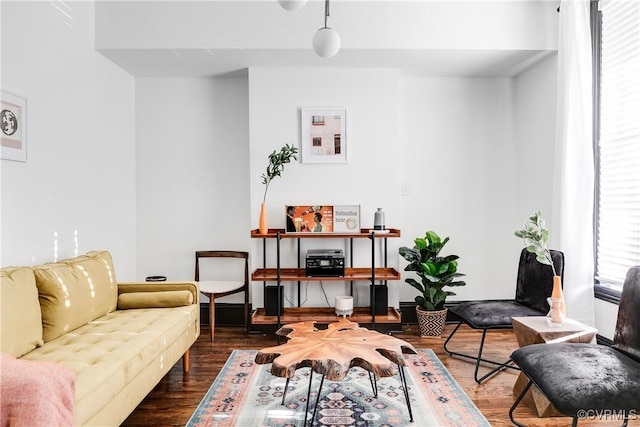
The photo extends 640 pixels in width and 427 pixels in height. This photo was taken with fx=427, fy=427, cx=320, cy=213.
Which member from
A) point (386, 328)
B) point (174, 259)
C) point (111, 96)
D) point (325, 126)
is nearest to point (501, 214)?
point (386, 328)

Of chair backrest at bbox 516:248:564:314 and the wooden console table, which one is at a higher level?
chair backrest at bbox 516:248:564:314

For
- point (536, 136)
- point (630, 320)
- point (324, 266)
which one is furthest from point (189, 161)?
point (630, 320)

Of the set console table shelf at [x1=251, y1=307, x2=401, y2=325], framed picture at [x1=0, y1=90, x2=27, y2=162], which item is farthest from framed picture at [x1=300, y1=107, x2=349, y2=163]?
framed picture at [x1=0, y1=90, x2=27, y2=162]

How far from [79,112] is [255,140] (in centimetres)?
142

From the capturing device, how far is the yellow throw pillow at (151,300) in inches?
117

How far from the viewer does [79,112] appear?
128 inches

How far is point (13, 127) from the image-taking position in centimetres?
254

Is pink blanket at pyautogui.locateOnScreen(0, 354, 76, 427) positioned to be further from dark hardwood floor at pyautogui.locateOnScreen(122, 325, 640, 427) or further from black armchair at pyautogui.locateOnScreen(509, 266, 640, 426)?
black armchair at pyautogui.locateOnScreen(509, 266, 640, 426)

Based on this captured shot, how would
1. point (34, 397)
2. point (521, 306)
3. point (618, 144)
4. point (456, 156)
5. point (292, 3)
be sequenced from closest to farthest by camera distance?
point (34, 397), point (292, 3), point (618, 144), point (521, 306), point (456, 156)

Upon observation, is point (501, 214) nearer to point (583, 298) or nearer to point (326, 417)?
point (583, 298)

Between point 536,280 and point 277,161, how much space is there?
2236 mm

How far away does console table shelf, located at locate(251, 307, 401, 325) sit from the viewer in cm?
368

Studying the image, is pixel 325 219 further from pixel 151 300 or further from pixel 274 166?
pixel 151 300

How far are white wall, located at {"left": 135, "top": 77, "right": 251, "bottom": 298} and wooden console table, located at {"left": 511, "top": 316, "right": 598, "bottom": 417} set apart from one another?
266 cm
